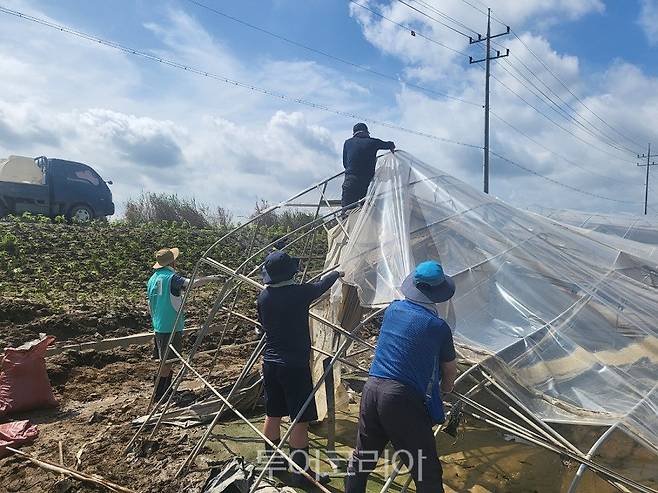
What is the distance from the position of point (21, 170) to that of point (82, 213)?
1.78m

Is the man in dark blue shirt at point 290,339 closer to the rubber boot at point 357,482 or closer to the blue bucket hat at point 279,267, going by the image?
the blue bucket hat at point 279,267

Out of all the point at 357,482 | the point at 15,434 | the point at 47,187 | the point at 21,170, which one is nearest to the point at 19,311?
the point at 15,434

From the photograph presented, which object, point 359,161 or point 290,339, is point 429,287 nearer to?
point 290,339

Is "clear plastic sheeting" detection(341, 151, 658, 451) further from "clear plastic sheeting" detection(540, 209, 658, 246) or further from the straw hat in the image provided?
"clear plastic sheeting" detection(540, 209, 658, 246)

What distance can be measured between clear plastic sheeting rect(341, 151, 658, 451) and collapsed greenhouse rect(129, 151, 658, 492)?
0.04ft

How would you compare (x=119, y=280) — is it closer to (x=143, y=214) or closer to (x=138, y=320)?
(x=138, y=320)

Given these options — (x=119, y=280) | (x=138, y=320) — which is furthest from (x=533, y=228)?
(x=119, y=280)

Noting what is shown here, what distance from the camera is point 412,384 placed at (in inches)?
122

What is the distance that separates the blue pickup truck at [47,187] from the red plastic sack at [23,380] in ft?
32.3

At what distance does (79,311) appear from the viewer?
8547 mm

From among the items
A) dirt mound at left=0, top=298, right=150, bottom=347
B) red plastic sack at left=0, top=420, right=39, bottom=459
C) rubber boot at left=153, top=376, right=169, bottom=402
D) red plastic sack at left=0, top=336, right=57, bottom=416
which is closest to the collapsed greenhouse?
rubber boot at left=153, top=376, right=169, bottom=402

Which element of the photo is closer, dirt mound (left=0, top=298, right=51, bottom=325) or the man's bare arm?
the man's bare arm

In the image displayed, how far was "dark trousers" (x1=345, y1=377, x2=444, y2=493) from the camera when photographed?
3074 mm

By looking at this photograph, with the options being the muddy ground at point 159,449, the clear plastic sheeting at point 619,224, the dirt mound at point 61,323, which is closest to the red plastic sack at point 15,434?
the muddy ground at point 159,449
